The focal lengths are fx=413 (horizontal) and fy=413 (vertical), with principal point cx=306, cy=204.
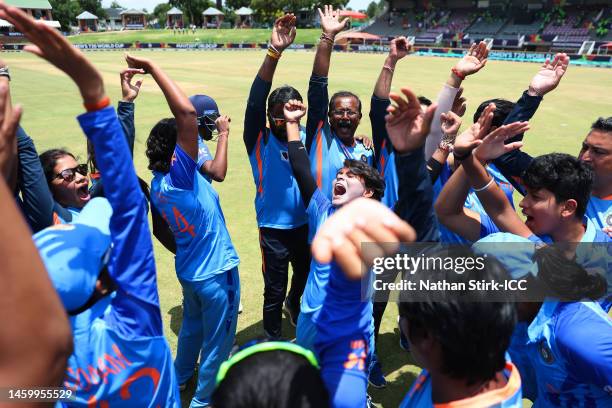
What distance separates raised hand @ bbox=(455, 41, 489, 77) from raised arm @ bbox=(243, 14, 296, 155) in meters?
1.59

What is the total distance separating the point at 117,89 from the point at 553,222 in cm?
1930

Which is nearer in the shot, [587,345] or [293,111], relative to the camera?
[587,345]

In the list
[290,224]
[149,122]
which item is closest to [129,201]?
[290,224]

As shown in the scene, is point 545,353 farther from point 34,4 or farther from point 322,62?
point 34,4

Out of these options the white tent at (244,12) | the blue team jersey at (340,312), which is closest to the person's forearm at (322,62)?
the blue team jersey at (340,312)

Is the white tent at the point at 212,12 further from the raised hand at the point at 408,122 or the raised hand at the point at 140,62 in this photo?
the raised hand at the point at 408,122

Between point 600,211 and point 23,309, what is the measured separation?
3601mm

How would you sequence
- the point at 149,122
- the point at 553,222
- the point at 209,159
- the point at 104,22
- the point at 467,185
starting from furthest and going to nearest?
the point at 104,22, the point at 149,122, the point at 209,159, the point at 467,185, the point at 553,222

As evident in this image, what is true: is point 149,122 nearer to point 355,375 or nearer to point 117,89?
point 117,89

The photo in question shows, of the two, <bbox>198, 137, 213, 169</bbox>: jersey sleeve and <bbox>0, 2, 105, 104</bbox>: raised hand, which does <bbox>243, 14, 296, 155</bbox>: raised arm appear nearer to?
<bbox>198, 137, 213, 169</bbox>: jersey sleeve

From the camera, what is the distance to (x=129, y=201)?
176 centimetres

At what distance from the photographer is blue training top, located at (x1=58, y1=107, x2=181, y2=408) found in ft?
5.54

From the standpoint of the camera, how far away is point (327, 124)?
13.0 ft

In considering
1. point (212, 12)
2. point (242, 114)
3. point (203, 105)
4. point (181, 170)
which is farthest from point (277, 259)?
point (212, 12)
